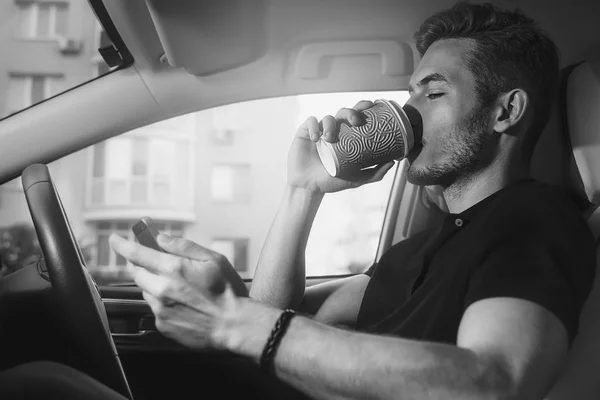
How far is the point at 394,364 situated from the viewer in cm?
68

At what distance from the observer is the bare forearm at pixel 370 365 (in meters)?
0.67

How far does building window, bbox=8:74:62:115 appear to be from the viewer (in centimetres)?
892

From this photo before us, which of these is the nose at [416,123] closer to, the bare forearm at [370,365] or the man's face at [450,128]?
the man's face at [450,128]

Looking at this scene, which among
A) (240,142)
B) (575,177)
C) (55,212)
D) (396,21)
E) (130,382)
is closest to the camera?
(55,212)

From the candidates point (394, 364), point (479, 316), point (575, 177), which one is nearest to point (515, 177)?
point (575, 177)

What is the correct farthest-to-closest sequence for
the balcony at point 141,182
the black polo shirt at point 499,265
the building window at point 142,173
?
the building window at point 142,173 < the balcony at point 141,182 < the black polo shirt at point 499,265

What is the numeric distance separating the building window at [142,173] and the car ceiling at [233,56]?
13.3 meters

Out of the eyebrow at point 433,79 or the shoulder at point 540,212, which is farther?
the eyebrow at point 433,79

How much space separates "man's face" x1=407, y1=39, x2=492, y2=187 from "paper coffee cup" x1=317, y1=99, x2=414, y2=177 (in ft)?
0.34

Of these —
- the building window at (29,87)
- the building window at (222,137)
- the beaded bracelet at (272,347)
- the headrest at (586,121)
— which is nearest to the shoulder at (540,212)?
the headrest at (586,121)

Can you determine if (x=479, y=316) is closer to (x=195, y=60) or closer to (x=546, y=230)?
(x=546, y=230)

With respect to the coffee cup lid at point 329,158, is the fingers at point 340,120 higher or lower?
higher

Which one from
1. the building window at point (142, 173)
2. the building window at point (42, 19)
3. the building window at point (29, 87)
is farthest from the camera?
the building window at point (142, 173)

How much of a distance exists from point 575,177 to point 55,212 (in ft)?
3.06
